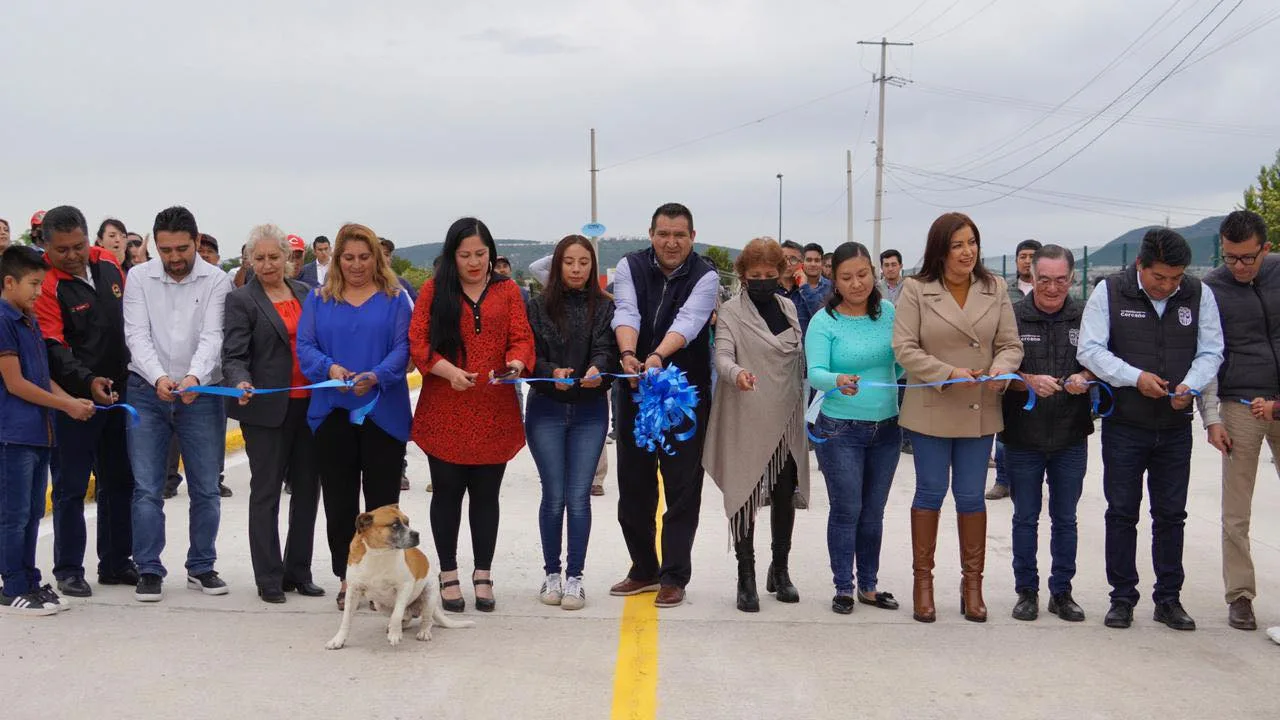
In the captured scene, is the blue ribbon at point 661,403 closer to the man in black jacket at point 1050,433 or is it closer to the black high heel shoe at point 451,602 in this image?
the black high heel shoe at point 451,602

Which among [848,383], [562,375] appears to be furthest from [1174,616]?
[562,375]

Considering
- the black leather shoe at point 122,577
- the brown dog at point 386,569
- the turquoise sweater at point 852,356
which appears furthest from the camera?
the black leather shoe at point 122,577

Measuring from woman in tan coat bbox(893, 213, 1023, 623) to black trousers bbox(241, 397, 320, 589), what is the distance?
3451 millimetres

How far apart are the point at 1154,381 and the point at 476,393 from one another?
3.58 m

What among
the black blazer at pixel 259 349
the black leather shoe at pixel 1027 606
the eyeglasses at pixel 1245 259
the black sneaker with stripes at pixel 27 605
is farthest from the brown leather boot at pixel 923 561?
the black sneaker with stripes at pixel 27 605

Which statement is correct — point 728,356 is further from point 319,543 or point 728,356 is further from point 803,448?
point 319,543

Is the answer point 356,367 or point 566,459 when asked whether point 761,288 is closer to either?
point 566,459

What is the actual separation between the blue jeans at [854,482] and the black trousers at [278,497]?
2984mm

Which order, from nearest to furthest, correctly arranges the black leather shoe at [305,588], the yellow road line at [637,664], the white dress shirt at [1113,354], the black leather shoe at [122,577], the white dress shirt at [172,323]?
the yellow road line at [637,664]
the white dress shirt at [1113,354]
the white dress shirt at [172,323]
the black leather shoe at [305,588]
the black leather shoe at [122,577]

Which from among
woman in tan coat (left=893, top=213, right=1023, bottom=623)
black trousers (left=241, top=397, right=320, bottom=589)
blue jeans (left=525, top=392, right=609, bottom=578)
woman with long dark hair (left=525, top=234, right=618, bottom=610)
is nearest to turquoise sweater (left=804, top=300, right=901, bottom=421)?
woman in tan coat (left=893, top=213, right=1023, bottom=623)

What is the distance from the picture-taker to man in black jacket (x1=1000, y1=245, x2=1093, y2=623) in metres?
6.18

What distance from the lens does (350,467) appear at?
21.4 ft

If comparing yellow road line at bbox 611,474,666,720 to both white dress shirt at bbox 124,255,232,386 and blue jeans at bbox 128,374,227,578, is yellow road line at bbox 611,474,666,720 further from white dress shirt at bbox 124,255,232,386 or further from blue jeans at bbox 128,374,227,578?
white dress shirt at bbox 124,255,232,386

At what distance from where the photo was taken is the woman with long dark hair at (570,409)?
256 inches
